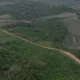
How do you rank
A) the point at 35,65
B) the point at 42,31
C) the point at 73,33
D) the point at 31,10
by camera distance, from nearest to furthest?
the point at 35,65 < the point at 42,31 < the point at 73,33 < the point at 31,10

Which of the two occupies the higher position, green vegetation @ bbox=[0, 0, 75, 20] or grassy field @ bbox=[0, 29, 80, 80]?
grassy field @ bbox=[0, 29, 80, 80]

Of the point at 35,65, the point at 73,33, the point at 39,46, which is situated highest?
the point at 35,65

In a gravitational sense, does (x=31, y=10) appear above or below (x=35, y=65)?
below

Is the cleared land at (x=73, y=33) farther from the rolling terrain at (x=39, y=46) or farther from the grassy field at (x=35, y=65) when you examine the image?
the grassy field at (x=35, y=65)

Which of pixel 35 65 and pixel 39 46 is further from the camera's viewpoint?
pixel 39 46

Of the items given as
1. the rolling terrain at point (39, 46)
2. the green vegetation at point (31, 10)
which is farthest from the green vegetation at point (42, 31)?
the green vegetation at point (31, 10)

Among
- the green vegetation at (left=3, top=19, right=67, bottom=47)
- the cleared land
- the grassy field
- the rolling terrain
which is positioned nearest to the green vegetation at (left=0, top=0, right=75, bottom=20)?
the rolling terrain

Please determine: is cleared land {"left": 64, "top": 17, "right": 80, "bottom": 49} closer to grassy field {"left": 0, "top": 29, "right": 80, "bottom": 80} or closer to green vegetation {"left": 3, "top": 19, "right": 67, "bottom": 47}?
green vegetation {"left": 3, "top": 19, "right": 67, "bottom": 47}

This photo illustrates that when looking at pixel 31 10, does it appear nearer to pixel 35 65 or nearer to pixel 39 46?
pixel 39 46

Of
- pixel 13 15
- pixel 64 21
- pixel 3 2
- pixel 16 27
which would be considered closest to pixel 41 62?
pixel 16 27

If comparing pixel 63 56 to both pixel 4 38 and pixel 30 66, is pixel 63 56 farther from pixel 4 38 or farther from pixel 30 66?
pixel 4 38

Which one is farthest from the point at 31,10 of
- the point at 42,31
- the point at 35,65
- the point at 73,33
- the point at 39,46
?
the point at 35,65
